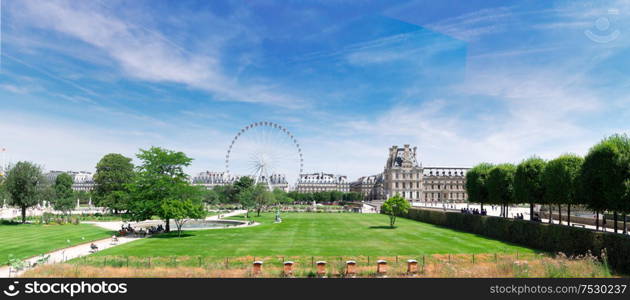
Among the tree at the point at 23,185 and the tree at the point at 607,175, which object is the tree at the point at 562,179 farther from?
the tree at the point at 23,185

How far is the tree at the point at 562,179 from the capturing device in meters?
40.1

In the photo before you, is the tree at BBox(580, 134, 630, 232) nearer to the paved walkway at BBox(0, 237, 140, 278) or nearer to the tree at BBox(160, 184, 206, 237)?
the tree at BBox(160, 184, 206, 237)

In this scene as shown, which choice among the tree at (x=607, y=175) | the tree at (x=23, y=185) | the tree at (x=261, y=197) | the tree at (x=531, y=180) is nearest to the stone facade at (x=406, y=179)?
the tree at (x=261, y=197)

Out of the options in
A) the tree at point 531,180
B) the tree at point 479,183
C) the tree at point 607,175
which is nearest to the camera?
the tree at point 607,175

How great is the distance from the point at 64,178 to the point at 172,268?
102 meters

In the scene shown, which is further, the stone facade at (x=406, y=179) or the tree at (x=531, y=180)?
the stone facade at (x=406, y=179)

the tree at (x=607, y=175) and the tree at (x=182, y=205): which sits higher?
the tree at (x=607, y=175)

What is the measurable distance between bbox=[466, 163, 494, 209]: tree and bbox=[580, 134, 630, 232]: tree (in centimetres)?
2578

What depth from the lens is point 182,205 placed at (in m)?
46.4

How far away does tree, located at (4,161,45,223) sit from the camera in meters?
63.2

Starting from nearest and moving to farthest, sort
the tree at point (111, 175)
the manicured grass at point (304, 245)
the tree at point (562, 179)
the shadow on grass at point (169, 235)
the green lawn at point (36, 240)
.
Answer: the green lawn at point (36, 240), the manicured grass at point (304, 245), the tree at point (562, 179), the shadow on grass at point (169, 235), the tree at point (111, 175)

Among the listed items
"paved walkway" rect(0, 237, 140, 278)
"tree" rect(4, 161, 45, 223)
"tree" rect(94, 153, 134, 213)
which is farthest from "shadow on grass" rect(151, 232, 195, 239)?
"tree" rect(94, 153, 134, 213)

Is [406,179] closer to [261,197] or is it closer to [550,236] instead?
[261,197]

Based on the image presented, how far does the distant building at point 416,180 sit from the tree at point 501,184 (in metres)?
111
